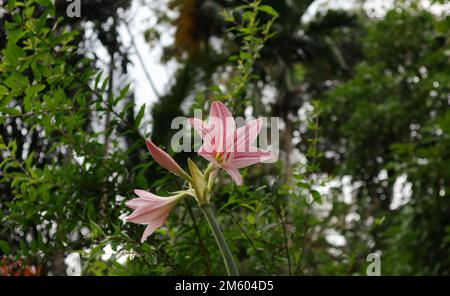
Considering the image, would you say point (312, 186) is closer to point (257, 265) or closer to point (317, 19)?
point (257, 265)

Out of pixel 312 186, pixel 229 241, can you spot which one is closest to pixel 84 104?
pixel 229 241

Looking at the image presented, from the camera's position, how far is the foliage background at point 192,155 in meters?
0.98

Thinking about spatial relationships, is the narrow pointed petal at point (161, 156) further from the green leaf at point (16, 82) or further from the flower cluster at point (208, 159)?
the green leaf at point (16, 82)

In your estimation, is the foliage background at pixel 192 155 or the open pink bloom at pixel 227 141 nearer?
the open pink bloom at pixel 227 141

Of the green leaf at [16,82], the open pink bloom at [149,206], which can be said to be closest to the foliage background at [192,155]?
the green leaf at [16,82]

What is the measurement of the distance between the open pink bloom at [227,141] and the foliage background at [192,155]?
7.7 inches

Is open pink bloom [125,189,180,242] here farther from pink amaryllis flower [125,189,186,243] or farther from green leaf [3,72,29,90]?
green leaf [3,72,29,90]

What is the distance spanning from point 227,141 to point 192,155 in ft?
3.03

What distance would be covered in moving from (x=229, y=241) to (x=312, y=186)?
8.8 inches

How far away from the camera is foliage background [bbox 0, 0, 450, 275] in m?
0.98

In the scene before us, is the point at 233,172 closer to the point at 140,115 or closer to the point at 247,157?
the point at 247,157

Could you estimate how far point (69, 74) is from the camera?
103 centimetres

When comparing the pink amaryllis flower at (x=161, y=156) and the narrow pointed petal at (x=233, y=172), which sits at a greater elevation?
the pink amaryllis flower at (x=161, y=156)
